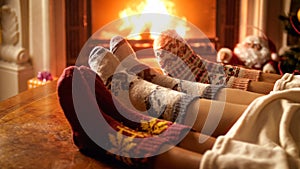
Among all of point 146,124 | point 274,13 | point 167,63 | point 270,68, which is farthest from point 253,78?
point 274,13

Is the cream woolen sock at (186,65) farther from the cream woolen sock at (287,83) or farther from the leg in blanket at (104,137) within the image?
the leg in blanket at (104,137)

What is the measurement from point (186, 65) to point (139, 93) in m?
0.35

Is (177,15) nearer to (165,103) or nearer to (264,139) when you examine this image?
(165,103)

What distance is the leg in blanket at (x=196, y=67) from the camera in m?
1.37

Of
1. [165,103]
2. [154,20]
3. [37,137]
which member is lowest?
[37,137]

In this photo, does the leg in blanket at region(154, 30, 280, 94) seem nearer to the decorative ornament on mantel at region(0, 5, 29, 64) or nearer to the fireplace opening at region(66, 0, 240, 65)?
the fireplace opening at region(66, 0, 240, 65)

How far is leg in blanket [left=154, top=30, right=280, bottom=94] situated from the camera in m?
1.37

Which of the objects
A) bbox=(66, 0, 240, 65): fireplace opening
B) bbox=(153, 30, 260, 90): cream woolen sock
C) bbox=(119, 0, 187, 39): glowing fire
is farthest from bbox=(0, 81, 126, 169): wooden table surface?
bbox=(119, 0, 187, 39): glowing fire

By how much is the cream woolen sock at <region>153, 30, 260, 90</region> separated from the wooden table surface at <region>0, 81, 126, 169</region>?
38 cm

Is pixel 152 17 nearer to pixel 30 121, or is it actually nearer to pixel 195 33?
pixel 195 33

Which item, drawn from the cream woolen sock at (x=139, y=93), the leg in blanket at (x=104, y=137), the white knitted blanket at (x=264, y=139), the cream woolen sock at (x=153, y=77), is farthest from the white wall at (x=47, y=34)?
the white knitted blanket at (x=264, y=139)

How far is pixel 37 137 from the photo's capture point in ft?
3.76

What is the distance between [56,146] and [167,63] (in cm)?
47

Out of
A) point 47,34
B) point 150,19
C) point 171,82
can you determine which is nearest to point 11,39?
point 47,34
